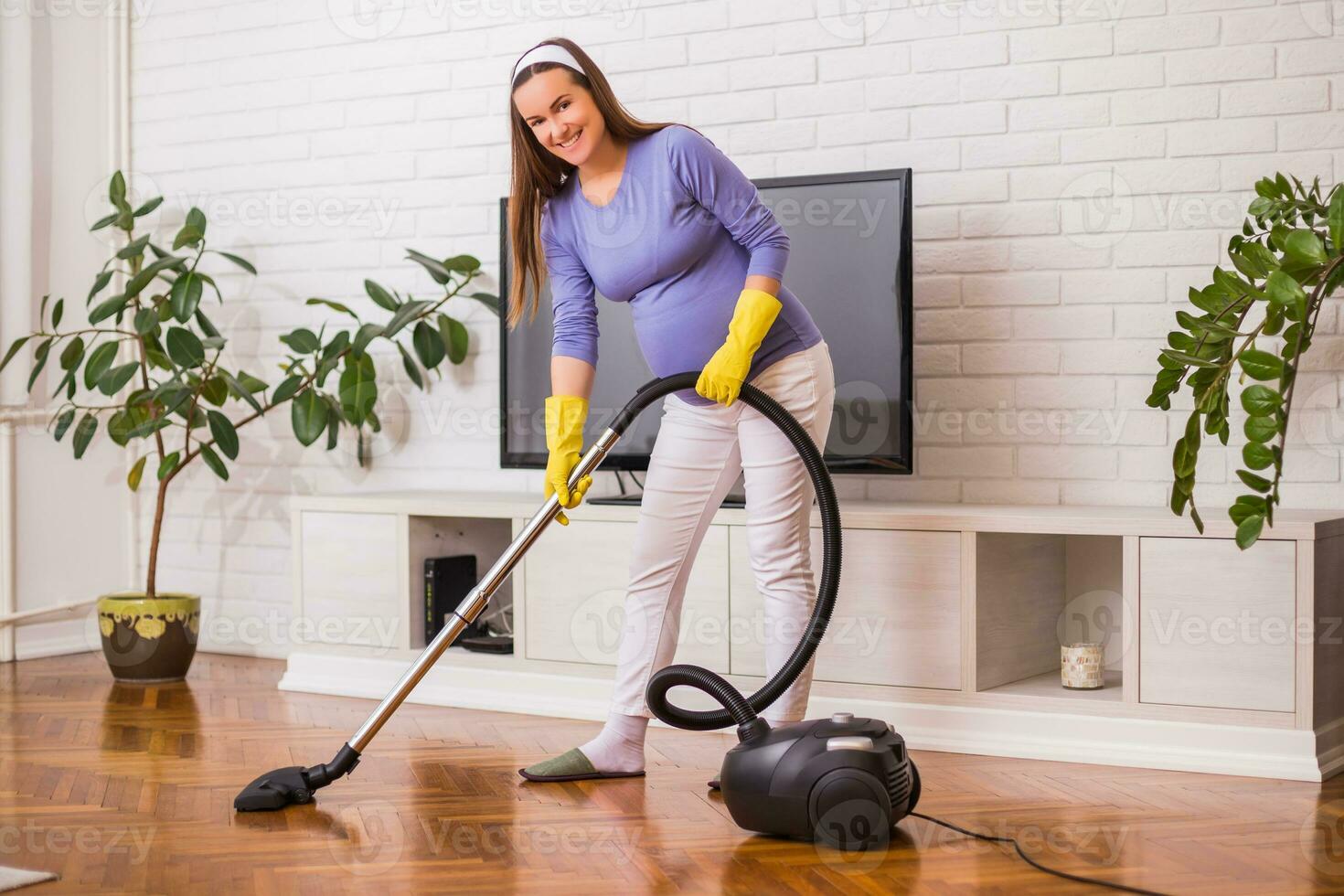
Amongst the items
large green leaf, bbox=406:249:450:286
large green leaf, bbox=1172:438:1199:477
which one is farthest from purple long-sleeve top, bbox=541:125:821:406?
large green leaf, bbox=406:249:450:286

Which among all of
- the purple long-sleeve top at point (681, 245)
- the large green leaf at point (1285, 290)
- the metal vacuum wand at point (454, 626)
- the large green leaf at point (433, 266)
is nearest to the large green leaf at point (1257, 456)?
the large green leaf at point (1285, 290)

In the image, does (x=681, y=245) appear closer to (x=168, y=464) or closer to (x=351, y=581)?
(x=351, y=581)

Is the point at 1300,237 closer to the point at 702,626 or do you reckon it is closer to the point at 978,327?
the point at 978,327

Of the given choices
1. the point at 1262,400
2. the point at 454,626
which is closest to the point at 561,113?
the point at 454,626

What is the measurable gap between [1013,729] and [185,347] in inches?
92.3

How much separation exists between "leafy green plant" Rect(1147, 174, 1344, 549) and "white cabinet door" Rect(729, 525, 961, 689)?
20.8 inches

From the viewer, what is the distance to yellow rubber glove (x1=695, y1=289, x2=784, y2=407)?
7.40ft

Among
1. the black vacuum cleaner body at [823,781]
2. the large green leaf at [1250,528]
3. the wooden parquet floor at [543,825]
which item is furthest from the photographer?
the large green leaf at [1250,528]

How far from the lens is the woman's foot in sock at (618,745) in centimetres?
252

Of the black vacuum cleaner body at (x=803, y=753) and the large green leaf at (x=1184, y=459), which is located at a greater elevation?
the large green leaf at (x=1184, y=459)

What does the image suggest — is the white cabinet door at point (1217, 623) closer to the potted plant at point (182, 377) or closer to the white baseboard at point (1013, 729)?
the white baseboard at point (1013, 729)

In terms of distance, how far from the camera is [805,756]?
2055 mm

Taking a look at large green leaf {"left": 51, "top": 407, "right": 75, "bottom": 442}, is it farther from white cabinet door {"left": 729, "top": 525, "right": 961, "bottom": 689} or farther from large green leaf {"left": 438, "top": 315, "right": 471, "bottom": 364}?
white cabinet door {"left": 729, "top": 525, "right": 961, "bottom": 689}

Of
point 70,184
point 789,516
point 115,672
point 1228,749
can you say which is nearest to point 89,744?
point 115,672
